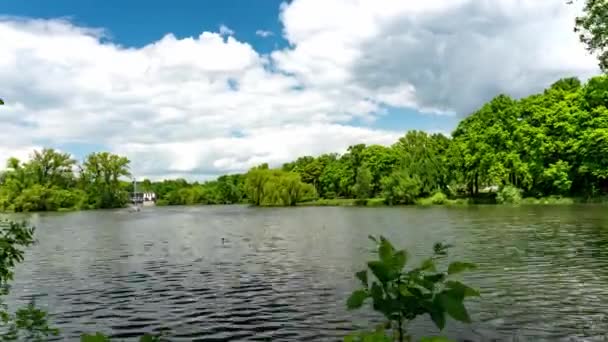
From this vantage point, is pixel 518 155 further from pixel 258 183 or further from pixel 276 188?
pixel 258 183

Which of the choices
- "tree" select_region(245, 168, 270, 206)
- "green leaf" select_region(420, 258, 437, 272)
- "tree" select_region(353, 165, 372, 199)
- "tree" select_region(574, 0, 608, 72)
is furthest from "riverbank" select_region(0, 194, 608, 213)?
"green leaf" select_region(420, 258, 437, 272)

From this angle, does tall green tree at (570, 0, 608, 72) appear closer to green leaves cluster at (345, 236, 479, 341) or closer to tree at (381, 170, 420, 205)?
green leaves cluster at (345, 236, 479, 341)

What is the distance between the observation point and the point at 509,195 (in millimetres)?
82500

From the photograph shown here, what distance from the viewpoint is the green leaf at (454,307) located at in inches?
121

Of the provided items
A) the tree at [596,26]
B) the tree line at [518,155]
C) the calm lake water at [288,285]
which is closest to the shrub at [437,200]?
the tree line at [518,155]

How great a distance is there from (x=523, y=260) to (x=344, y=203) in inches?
3850

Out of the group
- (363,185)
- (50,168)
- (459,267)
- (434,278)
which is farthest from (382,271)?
(50,168)

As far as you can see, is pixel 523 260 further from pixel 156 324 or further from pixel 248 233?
pixel 248 233

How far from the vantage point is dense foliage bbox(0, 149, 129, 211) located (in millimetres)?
131000

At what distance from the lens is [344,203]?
123312mm

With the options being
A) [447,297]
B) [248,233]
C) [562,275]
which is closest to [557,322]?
[562,275]

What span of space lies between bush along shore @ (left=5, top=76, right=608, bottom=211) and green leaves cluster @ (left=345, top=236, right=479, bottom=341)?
40.7 metres

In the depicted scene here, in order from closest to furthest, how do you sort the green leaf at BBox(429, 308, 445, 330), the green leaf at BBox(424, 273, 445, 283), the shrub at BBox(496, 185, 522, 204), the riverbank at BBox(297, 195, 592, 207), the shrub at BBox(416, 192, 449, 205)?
the green leaf at BBox(429, 308, 445, 330)
the green leaf at BBox(424, 273, 445, 283)
the riverbank at BBox(297, 195, 592, 207)
the shrub at BBox(496, 185, 522, 204)
the shrub at BBox(416, 192, 449, 205)

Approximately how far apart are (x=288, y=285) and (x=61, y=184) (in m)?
144
